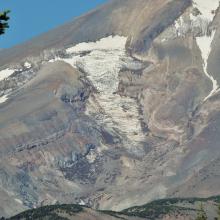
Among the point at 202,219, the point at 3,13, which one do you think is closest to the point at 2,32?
the point at 3,13

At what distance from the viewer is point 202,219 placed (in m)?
56.8

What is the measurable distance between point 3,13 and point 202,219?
2245 centimetres

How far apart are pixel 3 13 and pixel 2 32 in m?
0.69

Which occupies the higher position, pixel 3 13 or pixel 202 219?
pixel 3 13

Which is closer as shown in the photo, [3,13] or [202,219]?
[3,13]

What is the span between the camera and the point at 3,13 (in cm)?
3819

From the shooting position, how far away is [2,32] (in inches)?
1511

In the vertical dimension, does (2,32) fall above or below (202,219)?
above

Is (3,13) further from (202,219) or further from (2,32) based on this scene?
(202,219)

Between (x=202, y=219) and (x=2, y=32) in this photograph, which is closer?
(x=2, y=32)

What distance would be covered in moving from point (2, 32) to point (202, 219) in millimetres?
22050
